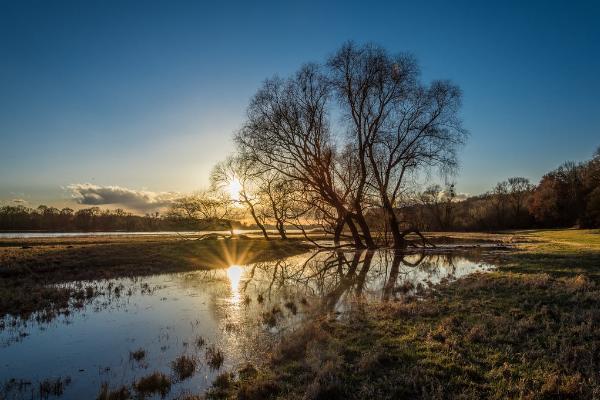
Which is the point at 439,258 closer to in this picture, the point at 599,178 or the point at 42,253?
the point at 42,253

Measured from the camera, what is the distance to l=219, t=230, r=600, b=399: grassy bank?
216 inches

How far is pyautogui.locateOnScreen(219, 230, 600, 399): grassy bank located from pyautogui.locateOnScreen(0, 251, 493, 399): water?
3.87ft

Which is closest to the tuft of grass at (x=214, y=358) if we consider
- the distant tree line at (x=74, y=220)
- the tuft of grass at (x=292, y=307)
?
the tuft of grass at (x=292, y=307)

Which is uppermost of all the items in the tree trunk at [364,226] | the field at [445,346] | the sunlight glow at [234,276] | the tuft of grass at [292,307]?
the tree trunk at [364,226]

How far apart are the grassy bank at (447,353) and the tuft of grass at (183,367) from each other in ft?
2.88

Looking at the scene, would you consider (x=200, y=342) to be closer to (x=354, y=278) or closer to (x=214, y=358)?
(x=214, y=358)

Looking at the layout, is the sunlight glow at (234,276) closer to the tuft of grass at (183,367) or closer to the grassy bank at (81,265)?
the grassy bank at (81,265)

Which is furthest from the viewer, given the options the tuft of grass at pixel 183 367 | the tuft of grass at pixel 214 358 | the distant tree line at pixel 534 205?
the distant tree line at pixel 534 205

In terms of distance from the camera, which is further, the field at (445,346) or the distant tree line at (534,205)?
the distant tree line at (534,205)

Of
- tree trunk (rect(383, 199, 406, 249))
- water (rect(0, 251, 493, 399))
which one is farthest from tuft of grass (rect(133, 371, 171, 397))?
tree trunk (rect(383, 199, 406, 249))

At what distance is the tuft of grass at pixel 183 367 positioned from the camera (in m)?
6.79

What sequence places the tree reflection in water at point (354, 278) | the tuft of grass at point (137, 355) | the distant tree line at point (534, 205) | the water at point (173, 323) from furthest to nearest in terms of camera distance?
1. the distant tree line at point (534, 205)
2. the tree reflection in water at point (354, 278)
3. the tuft of grass at point (137, 355)
4. the water at point (173, 323)

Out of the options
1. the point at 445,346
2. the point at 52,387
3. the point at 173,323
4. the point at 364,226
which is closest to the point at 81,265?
the point at 173,323

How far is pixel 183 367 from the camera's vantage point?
23.1 feet
